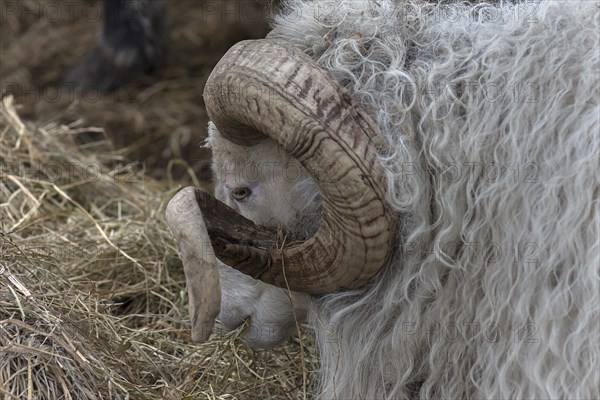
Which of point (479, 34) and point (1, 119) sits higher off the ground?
point (479, 34)

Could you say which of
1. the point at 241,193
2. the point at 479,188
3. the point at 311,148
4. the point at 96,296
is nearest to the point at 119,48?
the point at 96,296

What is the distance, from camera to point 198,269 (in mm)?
2350

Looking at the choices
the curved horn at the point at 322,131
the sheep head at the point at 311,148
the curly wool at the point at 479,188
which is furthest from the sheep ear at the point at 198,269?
the curly wool at the point at 479,188

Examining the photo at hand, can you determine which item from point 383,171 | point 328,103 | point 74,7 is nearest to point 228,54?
point 328,103

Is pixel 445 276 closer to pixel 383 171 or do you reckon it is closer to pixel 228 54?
pixel 383 171

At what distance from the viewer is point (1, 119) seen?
4590 millimetres

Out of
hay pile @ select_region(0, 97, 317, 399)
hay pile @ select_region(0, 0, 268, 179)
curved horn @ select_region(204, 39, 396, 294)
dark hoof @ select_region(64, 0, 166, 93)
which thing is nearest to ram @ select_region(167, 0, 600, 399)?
curved horn @ select_region(204, 39, 396, 294)

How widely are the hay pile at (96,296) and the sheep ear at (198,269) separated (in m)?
0.47

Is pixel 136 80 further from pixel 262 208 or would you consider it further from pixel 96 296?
pixel 262 208

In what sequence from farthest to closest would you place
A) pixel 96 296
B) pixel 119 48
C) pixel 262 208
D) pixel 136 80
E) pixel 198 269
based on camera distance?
pixel 136 80 → pixel 119 48 → pixel 96 296 → pixel 262 208 → pixel 198 269

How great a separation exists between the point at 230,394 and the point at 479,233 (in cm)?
104

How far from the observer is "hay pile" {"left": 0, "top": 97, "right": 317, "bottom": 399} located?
8.86 ft

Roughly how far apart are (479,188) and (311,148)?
1.38 ft

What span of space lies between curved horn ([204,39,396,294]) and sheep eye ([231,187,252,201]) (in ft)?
0.64
